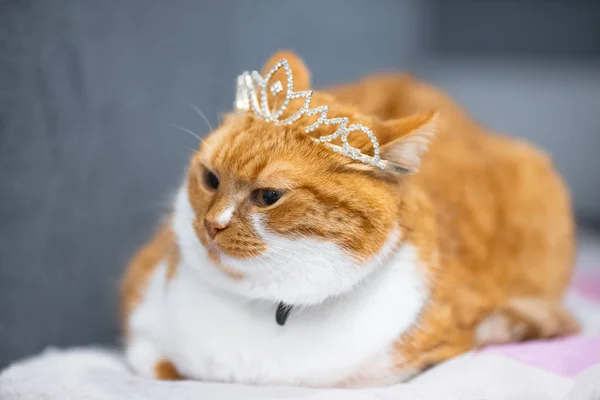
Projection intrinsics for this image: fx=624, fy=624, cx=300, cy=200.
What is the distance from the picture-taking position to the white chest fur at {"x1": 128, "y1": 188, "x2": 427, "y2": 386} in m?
1.05

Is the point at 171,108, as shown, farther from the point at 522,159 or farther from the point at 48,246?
the point at 522,159

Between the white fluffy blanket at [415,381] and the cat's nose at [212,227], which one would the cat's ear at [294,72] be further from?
the white fluffy blanket at [415,381]

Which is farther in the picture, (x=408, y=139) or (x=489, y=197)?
(x=489, y=197)

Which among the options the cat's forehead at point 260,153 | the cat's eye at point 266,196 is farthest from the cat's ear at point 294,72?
the cat's eye at point 266,196

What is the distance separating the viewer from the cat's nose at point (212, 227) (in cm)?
97

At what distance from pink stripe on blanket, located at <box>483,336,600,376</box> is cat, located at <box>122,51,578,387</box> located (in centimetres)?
4

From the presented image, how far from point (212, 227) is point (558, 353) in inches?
28.5

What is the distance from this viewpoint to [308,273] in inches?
38.3

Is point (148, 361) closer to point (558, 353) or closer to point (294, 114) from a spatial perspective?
point (294, 114)

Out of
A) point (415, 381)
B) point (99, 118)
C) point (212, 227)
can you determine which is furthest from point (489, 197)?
point (99, 118)

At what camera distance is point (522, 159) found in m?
1.66

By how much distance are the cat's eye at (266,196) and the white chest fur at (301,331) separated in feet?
0.47

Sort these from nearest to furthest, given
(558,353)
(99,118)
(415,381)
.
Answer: (415,381) → (558,353) → (99,118)

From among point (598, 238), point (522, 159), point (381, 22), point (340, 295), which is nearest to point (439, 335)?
point (340, 295)
